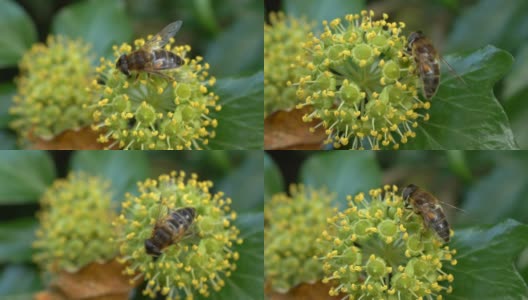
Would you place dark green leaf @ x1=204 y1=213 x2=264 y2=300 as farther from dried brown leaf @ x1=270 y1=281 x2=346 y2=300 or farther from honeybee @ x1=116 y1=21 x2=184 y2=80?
honeybee @ x1=116 y1=21 x2=184 y2=80

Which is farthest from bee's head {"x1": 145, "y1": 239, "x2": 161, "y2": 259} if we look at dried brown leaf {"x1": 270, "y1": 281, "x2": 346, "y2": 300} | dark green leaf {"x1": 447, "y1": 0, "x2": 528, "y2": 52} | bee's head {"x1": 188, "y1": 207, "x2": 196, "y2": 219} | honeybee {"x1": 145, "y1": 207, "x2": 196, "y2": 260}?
dark green leaf {"x1": 447, "y1": 0, "x2": 528, "y2": 52}

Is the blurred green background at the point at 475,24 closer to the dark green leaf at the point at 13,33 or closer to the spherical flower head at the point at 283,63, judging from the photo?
the spherical flower head at the point at 283,63

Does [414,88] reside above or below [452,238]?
above

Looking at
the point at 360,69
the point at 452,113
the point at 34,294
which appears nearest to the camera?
the point at 360,69

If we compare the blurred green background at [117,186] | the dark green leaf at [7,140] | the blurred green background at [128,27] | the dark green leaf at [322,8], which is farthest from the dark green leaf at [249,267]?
the dark green leaf at [7,140]

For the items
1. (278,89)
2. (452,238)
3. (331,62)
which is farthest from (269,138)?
(452,238)

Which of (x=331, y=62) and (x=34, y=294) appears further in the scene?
(x=34, y=294)

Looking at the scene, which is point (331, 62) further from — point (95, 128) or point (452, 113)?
point (95, 128)
